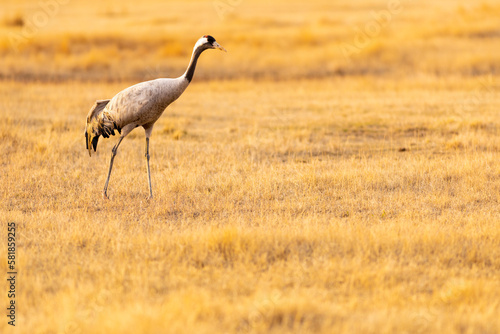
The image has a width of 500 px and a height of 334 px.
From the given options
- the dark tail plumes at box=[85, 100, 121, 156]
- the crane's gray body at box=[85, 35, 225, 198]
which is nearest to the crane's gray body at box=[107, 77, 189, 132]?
the crane's gray body at box=[85, 35, 225, 198]

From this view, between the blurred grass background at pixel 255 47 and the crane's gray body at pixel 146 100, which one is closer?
the crane's gray body at pixel 146 100

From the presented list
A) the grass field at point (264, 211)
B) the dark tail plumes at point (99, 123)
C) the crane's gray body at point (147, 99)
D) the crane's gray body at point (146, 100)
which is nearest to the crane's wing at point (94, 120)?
the dark tail plumes at point (99, 123)

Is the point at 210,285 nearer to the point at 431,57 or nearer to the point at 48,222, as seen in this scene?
the point at 48,222

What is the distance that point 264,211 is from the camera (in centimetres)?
805

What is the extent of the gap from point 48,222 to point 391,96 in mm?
13489

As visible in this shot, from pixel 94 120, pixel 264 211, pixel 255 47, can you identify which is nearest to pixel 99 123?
pixel 94 120

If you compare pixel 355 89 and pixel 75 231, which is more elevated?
pixel 355 89

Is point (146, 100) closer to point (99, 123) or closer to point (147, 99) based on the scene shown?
point (147, 99)

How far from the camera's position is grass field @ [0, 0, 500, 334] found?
5.06 m

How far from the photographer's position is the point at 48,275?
227 inches

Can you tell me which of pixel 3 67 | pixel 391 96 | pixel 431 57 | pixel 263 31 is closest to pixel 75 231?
pixel 391 96

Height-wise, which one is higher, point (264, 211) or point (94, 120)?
point (94, 120)

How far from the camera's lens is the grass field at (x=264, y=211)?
506 centimetres

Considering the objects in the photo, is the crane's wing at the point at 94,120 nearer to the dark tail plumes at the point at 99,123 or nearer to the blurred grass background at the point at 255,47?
the dark tail plumes at the point at 99,123
